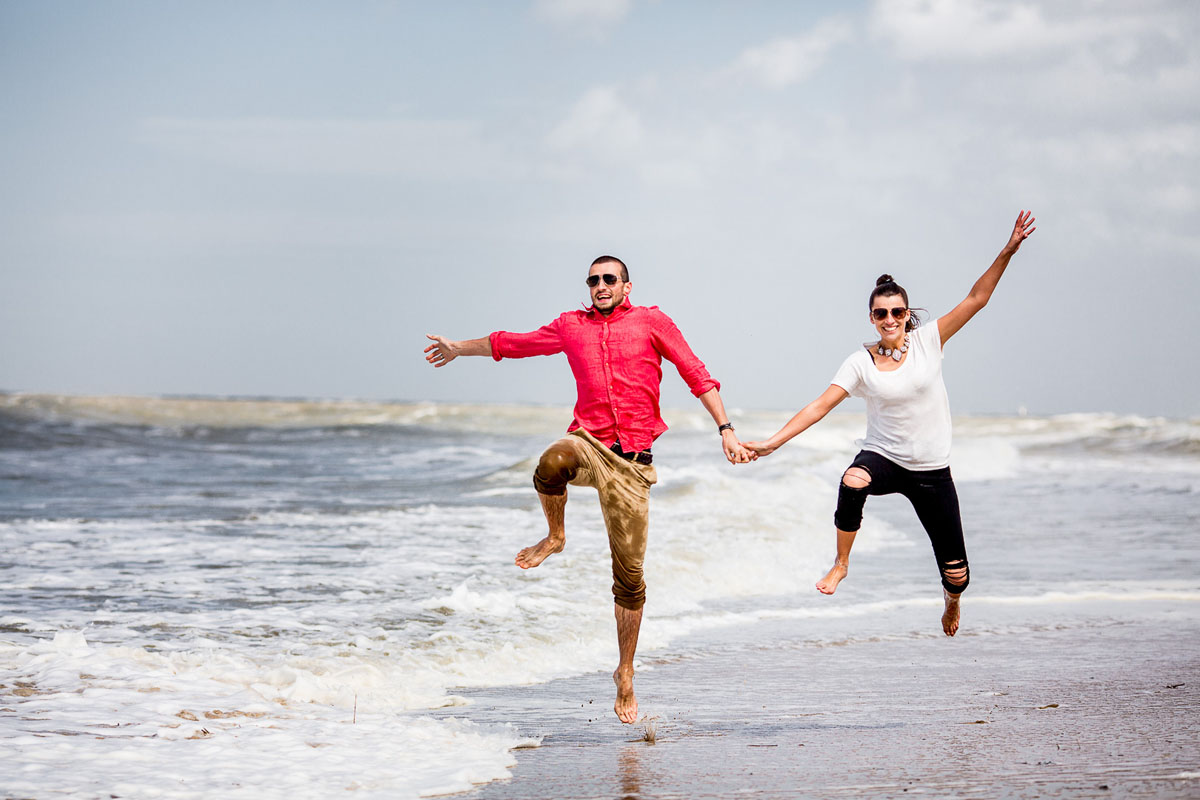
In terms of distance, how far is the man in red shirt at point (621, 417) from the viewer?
578 cm

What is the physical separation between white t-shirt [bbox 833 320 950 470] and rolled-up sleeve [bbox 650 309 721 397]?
77 cm

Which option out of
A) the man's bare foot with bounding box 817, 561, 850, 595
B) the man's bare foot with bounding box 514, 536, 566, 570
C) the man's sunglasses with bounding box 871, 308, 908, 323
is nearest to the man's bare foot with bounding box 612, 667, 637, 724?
the man's bare foot with bounding box 514, 536, 566, 570

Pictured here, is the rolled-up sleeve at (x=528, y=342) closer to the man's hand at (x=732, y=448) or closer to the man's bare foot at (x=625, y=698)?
the man's hand at (x=732, y=448)

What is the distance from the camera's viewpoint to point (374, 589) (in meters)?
10.1

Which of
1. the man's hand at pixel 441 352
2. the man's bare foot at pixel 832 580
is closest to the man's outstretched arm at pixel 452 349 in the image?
the man's hand at pixel 441 352

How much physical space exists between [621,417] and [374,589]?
5.08m

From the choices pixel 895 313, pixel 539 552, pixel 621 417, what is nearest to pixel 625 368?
pixel 621 417

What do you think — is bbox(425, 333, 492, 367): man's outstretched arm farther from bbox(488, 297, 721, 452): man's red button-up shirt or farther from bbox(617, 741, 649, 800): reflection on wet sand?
bbox(617, 741, 649, 800): reflection on wet sand

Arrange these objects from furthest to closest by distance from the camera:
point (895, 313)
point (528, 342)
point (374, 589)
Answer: point (374, 589) → point (528, 342) → point (895, 313)

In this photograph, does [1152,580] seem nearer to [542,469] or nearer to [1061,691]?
[1061,691]

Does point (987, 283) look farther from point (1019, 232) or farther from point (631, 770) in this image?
point (631, 770)

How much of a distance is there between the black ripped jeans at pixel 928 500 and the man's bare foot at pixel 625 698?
159 cm

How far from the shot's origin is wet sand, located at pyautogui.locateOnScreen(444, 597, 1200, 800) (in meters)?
4.65

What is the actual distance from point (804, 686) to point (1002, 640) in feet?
7.36
